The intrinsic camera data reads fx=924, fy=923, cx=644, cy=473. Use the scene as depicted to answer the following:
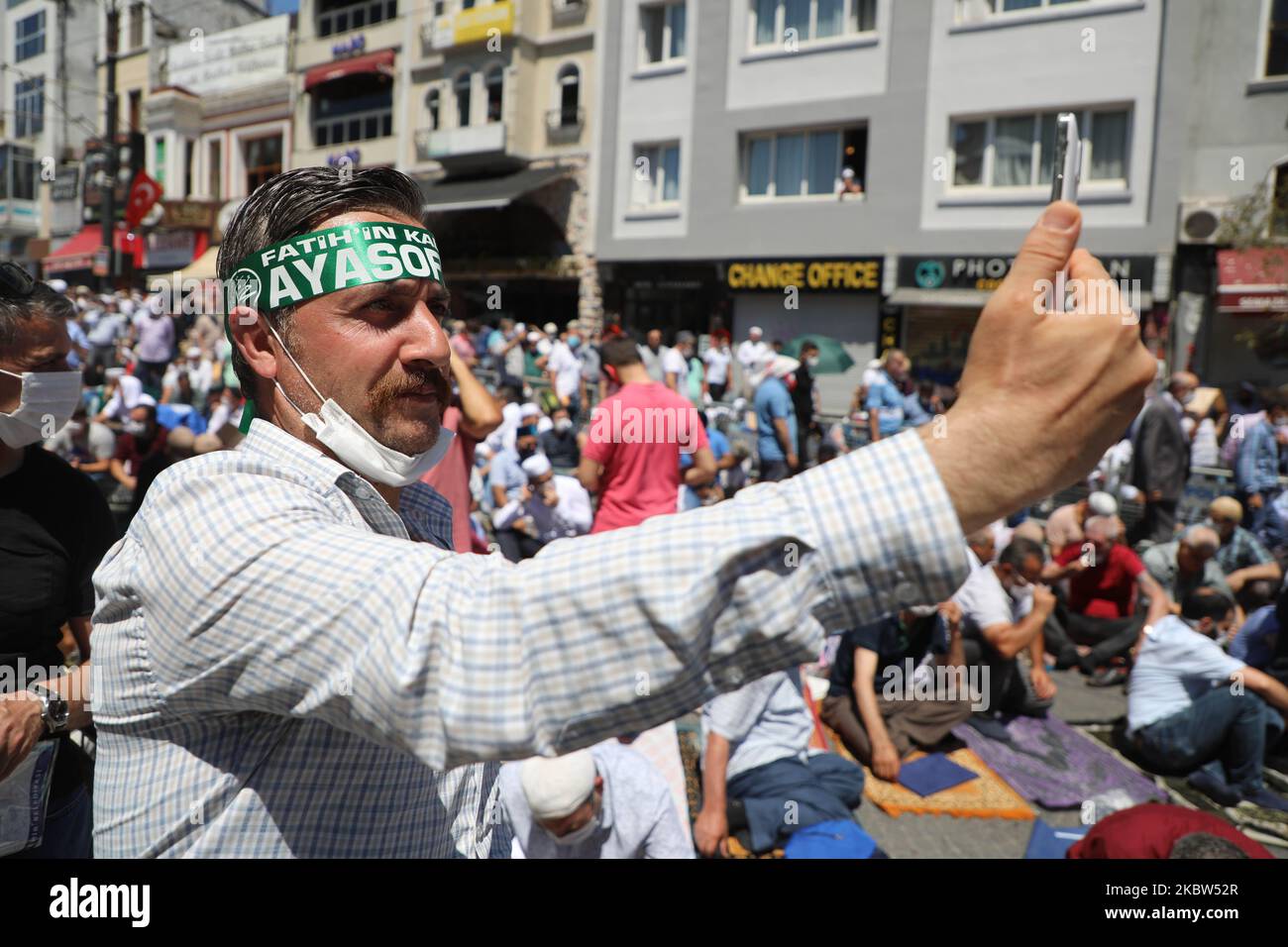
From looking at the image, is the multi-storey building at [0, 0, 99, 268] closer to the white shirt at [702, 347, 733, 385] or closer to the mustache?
the white shirt at [702, 347, 733, 385]

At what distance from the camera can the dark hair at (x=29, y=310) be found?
93.5 inches

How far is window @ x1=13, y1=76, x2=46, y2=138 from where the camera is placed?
32.1 meters

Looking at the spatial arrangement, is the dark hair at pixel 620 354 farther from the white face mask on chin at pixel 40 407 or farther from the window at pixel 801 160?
the window at pixel 801 160

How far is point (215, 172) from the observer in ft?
105

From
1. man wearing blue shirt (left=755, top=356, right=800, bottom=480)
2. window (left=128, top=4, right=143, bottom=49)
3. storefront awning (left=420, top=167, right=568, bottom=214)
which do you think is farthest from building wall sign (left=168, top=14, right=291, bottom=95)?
man wearing blue shirt (left=755, top=356, right=800, bottom=480)

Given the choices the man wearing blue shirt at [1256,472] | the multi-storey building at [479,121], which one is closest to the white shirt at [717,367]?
the multi-storey building at [479,121]

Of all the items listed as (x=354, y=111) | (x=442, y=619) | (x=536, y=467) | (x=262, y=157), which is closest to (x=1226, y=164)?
(x=536, y=467)

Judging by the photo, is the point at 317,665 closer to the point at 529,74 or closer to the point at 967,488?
the point at 967,488

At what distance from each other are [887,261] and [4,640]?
1884 centimetres

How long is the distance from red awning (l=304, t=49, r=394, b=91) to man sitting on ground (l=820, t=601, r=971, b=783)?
27.1 metres

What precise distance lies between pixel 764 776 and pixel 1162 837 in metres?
2.00

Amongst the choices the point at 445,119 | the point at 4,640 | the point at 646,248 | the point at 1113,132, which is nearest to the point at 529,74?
the point at 445,119

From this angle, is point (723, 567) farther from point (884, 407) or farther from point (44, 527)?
point (884, 407)

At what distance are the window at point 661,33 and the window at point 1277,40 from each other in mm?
11987
